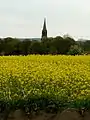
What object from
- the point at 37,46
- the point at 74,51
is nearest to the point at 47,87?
the point at 74,51

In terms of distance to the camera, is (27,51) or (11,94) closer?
(11,94)

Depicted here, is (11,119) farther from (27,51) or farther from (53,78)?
(27,51)

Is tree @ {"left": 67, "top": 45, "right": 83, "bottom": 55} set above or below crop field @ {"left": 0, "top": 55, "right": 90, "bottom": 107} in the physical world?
below

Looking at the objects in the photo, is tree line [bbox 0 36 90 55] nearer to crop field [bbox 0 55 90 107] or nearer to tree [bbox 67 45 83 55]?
tree [bbox 67 45 83 55]

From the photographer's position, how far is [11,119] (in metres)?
4.24

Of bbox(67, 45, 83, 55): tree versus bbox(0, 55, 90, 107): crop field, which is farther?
bbox(67, 45, 83, 55): tree

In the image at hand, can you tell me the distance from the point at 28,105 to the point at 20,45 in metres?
14.1

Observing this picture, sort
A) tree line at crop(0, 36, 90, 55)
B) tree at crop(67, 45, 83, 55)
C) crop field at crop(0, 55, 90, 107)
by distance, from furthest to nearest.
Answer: tree line at crop(0, 36, 90, 55)
tree at crop(67, 45, 83, 55)
crop field at crop(0, 55, 90, 107)

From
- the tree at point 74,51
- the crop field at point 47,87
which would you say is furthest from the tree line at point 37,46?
the crop field at point 47,87

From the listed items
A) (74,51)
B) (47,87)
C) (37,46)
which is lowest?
(74,51)

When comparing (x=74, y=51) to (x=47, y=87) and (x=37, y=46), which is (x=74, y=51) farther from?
(x=47, y=87)

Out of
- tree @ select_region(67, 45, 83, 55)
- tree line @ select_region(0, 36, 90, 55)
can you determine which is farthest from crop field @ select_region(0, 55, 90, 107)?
tree line @ select_region(0, 36, 90, 55)

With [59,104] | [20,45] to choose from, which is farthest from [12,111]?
[20,45]

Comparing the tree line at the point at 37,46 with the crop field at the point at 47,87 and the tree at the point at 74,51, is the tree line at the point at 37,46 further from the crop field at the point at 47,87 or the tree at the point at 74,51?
the crop field at the point at 47,87
